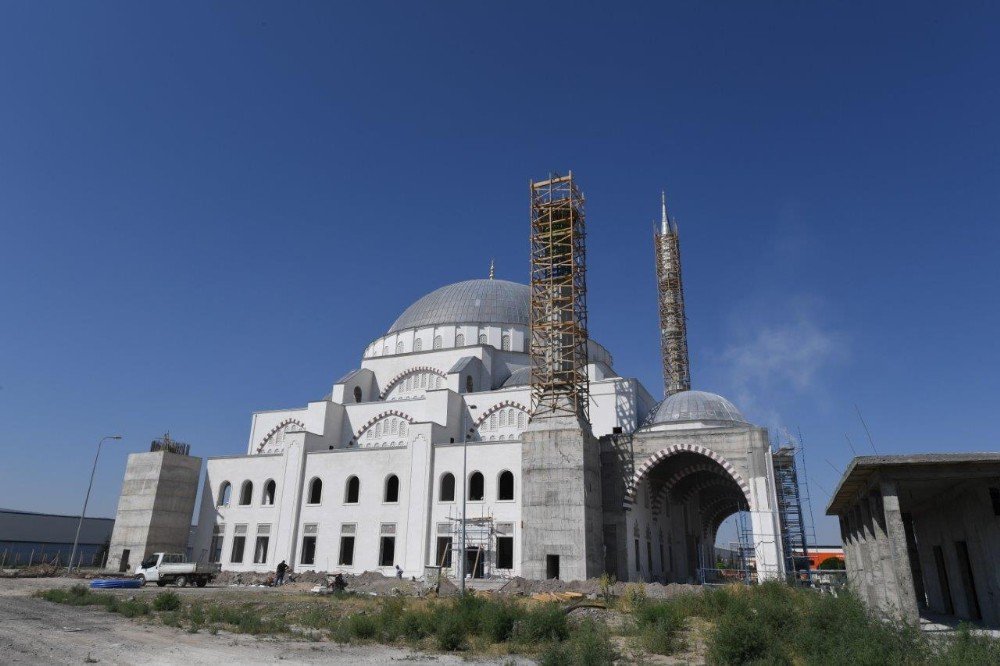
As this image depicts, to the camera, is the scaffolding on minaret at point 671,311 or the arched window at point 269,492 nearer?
the arched window at point 269,492

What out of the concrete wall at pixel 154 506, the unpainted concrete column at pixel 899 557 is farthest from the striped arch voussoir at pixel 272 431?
the unpainted concrete column at pixel 899 557

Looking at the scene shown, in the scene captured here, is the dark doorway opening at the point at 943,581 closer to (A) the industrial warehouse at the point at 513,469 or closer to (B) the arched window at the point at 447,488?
(A) the industrial warehouse at the point at 513,469

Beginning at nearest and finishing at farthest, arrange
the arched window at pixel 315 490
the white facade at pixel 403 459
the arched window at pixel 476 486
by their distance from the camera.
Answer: the white facade at pixel 403 459 < the arched window at pixel 476 486 < the arched window at pixel 315 490

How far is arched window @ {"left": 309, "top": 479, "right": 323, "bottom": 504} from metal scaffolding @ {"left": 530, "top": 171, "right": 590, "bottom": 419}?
10805 millimetres

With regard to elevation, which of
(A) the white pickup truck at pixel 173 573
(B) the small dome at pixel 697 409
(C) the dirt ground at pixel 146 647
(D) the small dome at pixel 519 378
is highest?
(D) the small dome at pixel 519 378

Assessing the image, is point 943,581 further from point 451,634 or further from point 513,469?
point 513,469

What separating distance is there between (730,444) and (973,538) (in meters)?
12.3

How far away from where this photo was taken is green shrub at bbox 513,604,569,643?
11.8m

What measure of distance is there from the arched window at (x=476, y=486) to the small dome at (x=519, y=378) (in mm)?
6252

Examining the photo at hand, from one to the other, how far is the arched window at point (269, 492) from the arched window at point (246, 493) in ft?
2.90

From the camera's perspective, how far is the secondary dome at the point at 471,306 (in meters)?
38.1

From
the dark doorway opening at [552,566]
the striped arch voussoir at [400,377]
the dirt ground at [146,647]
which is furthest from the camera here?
the striped arch voussoir at [400,377]

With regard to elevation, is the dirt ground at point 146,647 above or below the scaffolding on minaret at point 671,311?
below

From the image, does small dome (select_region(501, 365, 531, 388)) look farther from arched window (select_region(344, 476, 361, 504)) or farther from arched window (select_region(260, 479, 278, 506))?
arched window (select_region(260, 479, 278, 506))
